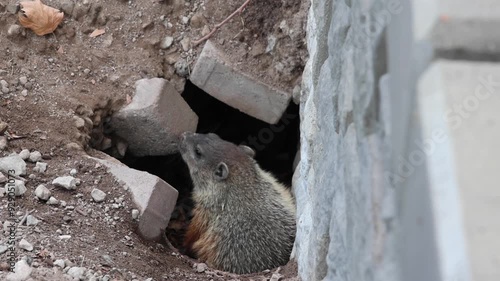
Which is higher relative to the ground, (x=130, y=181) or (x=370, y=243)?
(x=370, y=243)

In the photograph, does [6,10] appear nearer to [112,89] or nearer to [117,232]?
[112,89]

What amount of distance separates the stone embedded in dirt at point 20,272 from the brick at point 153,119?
6.21ft

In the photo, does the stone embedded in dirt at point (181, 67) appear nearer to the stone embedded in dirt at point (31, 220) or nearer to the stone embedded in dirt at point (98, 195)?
the stone embedded in dirt at point (98, 195)

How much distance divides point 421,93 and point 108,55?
13.3 ft

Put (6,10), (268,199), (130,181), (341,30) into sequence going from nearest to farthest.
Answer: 1. (341,30)
2. (130,181)
3. (6,10)
4. (268,199)

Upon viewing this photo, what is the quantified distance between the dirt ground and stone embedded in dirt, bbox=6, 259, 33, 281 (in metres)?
0.04

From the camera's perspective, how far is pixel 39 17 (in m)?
5.21

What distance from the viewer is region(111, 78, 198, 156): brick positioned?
5.41 meters

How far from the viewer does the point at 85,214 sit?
4.41m

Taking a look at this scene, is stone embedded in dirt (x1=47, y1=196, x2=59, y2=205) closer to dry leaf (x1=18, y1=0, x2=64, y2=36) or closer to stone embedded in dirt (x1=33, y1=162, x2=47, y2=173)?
stone embedded in dirt (x1=33, y1=162, x2=47, y2=173)

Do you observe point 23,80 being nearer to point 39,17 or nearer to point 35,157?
point 39,17

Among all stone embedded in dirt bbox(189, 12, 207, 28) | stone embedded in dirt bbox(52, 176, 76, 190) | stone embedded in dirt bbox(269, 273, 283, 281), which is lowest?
stone embedded in dirt bbox(52, 176, 76, 190)

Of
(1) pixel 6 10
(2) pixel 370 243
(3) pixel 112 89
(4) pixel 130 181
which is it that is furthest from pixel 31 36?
(2) pixel 370 243

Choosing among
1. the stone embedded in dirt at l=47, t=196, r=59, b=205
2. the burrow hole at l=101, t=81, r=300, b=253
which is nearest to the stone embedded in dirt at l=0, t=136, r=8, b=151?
the stone embedded in dirt at l=47, t=196, r=59, b=205
